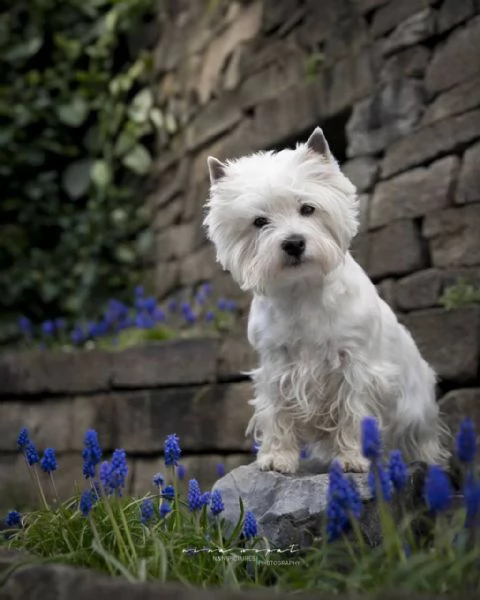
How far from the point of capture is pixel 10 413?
6.16m

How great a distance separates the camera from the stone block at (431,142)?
4.26m

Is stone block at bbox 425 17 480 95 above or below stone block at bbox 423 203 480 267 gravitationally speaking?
above

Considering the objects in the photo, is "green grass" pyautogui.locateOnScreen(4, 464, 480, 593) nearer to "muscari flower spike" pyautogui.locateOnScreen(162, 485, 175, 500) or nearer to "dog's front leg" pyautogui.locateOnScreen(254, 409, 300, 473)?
"muscari flower spike" pyautogui.locateOnScreen(162, 485, 175, 500)

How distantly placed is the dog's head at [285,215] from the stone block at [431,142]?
1327mm

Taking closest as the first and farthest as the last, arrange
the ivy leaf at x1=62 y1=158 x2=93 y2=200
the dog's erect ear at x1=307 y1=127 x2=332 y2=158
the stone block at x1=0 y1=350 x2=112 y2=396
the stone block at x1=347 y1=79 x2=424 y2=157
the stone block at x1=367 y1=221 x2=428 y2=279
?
1. the dog's erect ear at x1=307 y1=127 x2=332 y2=158
2. the stone block at x1=367 y1=221 x2=428 y2=279
3. the stone block at x1=347 y1=79 x2=424 y2=157
4. the stone block at x1=0 y1=350 x2=112 y2=396
5. the ivy leaf at x1=62 y1=158 x2=93 y2=200

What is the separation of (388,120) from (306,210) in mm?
1930

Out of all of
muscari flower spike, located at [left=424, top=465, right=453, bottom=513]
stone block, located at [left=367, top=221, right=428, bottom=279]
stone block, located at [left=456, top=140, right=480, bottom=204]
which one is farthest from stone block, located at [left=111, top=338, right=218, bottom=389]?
muscari flower spike, located at [left=424, top=465, right=453, bottom=513]

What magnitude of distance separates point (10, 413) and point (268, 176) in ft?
12.1

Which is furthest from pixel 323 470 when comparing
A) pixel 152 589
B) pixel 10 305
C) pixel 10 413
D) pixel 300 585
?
pixel 10 305

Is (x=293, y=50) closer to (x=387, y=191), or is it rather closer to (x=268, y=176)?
(x=387, y=191)

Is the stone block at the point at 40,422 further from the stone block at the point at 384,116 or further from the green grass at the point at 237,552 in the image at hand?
the green grass at the point at 237,552

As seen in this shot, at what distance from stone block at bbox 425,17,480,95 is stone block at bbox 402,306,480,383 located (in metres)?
1.11

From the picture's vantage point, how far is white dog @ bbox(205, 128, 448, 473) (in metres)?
3.04

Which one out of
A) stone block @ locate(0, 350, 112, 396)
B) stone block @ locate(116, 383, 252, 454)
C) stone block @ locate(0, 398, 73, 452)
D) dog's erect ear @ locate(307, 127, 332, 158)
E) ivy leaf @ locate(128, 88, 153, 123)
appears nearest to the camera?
dog's erect ear @ locate(307, 127, 332, 158)
